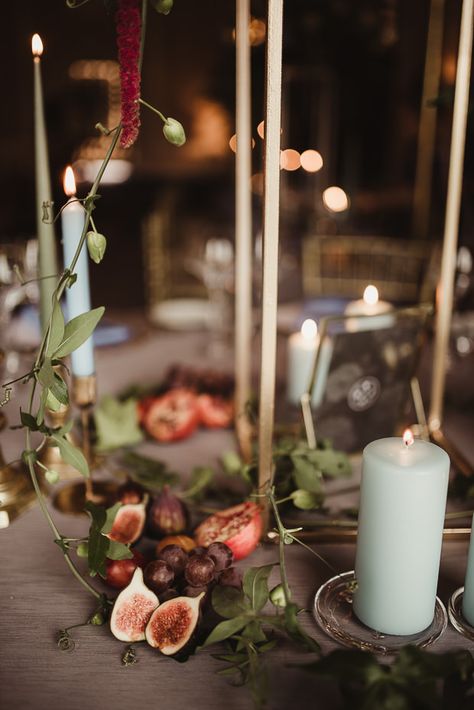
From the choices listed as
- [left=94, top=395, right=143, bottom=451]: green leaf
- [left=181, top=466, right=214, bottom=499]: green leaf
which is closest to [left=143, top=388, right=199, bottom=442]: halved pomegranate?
[left=94, top=395, right=143, bottom=451]: green leaf

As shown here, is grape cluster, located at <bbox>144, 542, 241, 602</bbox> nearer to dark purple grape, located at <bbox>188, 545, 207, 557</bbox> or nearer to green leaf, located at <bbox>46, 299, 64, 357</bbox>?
dark purple grape, located at <bbox>188, 545, 207, 557</bbox>

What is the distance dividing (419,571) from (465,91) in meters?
0.71

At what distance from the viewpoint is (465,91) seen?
39.9 inches

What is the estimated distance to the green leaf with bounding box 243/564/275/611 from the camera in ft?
2.10

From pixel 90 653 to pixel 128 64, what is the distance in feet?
1.83

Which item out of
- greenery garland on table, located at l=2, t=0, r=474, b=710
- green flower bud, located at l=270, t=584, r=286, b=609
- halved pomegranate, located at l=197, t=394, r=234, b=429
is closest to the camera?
greenery garland on table, located at l=2, t=0, r=474, b=710

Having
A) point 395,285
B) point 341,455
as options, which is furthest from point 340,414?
point 395,285

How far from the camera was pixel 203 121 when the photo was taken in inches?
264

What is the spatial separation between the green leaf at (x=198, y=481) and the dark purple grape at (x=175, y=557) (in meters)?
0.23

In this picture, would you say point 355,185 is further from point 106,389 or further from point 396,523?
point 396,523

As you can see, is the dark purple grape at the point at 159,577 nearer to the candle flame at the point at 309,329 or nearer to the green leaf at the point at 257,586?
the green leaf at the point at 257,586

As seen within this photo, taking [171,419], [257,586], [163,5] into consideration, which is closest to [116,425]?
[171,419]

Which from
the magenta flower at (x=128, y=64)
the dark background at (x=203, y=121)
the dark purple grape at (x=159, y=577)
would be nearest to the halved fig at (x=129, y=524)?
the dark purple grape at (x=159, y=577)

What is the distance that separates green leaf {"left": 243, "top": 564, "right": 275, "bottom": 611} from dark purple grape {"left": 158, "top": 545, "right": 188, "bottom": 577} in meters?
0.10
